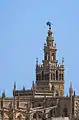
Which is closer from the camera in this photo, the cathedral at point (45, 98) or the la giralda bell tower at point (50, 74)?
the cathedral at point (45, 98)

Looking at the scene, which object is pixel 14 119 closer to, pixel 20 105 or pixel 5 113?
pixel 5 113

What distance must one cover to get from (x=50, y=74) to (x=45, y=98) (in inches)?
299

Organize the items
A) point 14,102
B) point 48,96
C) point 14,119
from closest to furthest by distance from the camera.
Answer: point 14,119 < point 14,102 < point 48,96

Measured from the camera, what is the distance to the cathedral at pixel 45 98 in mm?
76000

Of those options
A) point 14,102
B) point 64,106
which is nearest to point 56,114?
point 64,106

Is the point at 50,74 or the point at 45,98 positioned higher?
the point at 50,74

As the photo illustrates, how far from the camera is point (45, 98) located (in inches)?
3440

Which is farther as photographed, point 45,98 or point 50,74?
point 50,74

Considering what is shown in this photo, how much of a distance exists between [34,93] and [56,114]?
7.90 metres

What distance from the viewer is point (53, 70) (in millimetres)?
94625

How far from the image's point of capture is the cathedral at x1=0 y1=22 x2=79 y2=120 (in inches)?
2992

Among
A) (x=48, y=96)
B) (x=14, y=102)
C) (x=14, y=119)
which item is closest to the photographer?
(x=14, y=119)

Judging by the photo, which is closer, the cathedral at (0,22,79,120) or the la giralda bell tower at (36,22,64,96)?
the cathedral at (0,22,79,120)

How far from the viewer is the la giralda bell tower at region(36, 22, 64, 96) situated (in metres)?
93.9
